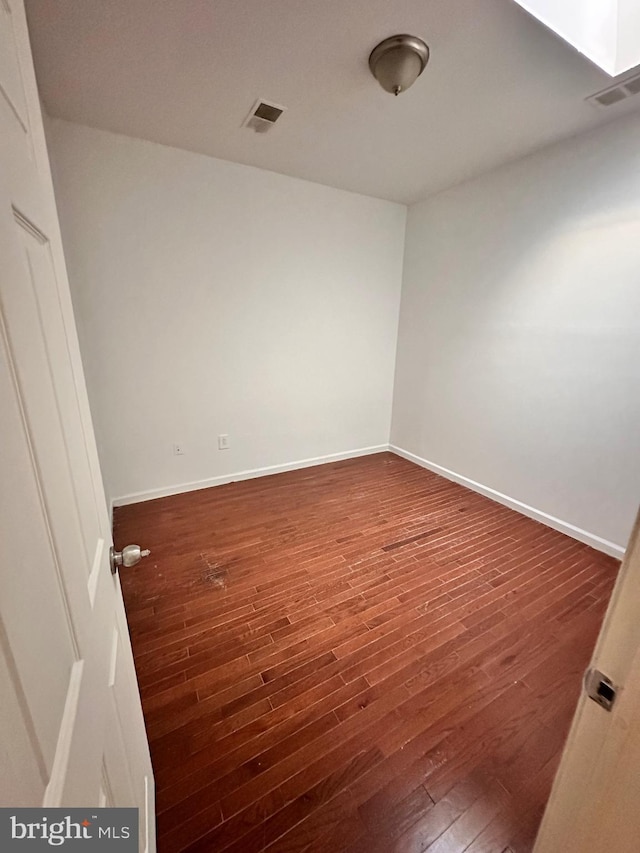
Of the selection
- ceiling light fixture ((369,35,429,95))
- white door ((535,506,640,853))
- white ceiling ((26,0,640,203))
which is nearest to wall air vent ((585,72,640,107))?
white ceiling ((26,0,640,203))

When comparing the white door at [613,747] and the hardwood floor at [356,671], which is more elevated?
the white door at [613,747]

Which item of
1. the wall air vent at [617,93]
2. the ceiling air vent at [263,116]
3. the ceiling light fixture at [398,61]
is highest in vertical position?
the wall air vent at [617,93]

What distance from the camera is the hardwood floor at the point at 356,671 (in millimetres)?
1028

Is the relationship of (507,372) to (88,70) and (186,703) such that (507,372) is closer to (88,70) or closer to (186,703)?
(186,703)

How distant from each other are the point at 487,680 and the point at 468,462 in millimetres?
1943

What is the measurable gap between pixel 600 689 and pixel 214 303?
2867mm

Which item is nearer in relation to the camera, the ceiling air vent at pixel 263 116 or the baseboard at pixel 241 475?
the ceiling air vent at pixel 263 116

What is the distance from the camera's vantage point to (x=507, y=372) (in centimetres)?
269

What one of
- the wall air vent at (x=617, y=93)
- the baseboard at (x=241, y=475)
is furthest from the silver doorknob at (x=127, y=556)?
the wall air vent at (x=617, y=93)

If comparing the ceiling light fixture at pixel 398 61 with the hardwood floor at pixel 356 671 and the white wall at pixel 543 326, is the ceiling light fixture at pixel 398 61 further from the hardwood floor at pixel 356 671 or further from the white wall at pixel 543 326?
the hardwood floor at pixel 356 671

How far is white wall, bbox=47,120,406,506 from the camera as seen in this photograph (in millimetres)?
2240

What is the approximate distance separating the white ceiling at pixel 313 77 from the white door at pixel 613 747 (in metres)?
2.00

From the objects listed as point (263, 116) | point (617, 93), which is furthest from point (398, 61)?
point (617, 93)

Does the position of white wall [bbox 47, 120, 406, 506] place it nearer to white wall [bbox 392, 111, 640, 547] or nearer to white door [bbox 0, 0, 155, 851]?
white wall [bbox 392, 111, 640, 547]
